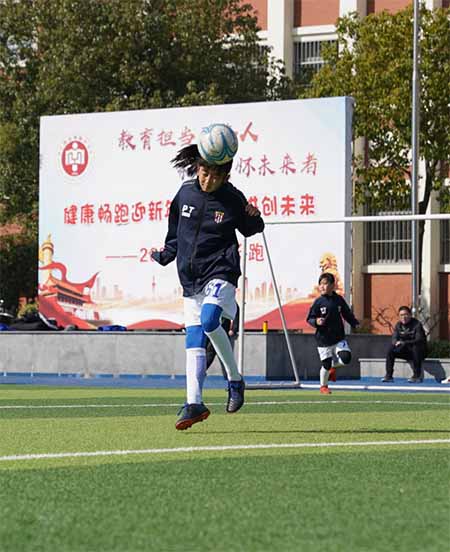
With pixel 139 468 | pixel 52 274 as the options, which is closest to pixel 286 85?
pixel 52 274

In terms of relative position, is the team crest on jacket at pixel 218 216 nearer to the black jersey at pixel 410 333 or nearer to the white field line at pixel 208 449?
the white field line at pixel 208 449

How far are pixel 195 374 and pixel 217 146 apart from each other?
1.47 metres

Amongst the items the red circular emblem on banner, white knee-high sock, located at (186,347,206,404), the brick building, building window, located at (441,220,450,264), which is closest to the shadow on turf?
white knee-high sock, located at (186,347,206,404)

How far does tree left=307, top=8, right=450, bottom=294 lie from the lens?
37875 millimetres

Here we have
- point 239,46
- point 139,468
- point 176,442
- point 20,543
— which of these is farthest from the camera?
point 239,46

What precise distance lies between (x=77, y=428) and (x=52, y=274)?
21.7 meters

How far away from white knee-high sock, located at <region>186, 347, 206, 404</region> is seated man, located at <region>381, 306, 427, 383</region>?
17.2m

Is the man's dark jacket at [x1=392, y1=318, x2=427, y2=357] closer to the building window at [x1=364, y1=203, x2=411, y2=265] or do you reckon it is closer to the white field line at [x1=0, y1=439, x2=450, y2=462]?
the white field line at [x1=0, y1=439, x2=450, y2=462]

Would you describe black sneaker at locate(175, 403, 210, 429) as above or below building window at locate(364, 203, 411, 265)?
below

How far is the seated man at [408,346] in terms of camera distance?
26.2m

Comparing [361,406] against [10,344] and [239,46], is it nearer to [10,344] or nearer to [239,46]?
[10,344]

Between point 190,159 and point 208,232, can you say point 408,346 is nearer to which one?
point 190,159

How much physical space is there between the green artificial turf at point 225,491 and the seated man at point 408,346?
54.5 feet

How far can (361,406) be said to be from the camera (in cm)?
1377
